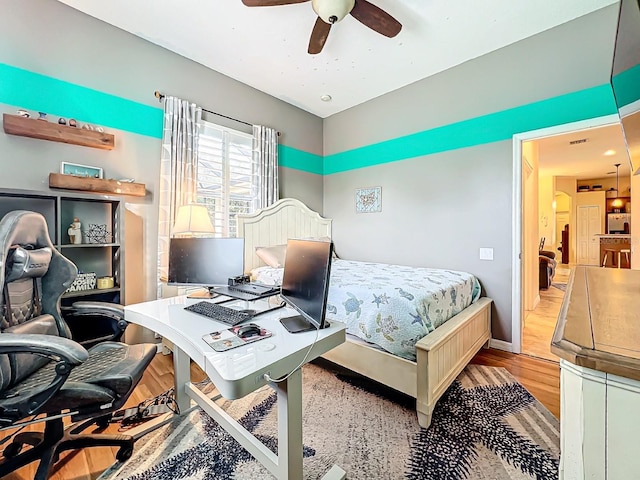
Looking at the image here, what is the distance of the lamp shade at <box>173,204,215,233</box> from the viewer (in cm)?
269

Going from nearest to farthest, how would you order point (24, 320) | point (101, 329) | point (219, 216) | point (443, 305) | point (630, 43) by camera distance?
1. point (630, 43)
2. point (24, 320)
3. point (443, 305)
4. point (101, 329)
5. point (219, 216)

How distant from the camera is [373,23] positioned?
2238 millimetres

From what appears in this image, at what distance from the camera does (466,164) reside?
10.5 ft

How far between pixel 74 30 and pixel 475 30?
3704 millimetres

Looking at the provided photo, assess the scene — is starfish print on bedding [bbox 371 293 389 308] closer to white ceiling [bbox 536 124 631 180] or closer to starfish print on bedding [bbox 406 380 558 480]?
starfish print on bedding [bbox 406 380 558 480]

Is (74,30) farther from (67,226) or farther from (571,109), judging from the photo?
(571,109)

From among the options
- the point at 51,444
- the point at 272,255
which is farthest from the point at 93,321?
the point at 272,255

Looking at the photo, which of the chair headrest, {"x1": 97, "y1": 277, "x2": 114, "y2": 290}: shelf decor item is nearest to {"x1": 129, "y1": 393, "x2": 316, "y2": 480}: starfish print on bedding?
the chair headrest

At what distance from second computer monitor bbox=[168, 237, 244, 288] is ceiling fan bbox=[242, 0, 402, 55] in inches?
69.0

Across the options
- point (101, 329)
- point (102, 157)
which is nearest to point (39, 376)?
point (101, 329)

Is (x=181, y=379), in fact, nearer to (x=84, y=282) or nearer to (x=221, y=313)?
(x=221, y=313)

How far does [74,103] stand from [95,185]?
30.0 inches

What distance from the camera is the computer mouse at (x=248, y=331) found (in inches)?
48.1

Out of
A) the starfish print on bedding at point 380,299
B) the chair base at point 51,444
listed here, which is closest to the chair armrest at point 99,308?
the chair base at point 51,444
